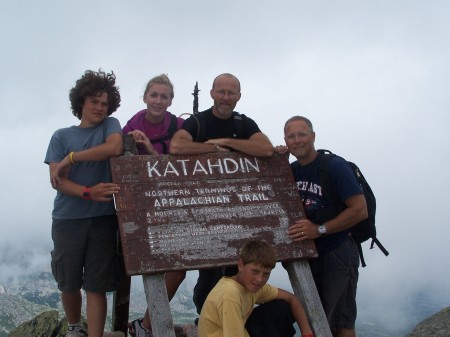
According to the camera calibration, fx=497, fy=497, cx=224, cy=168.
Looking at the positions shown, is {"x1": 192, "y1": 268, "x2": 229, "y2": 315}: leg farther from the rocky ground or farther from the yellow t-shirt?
the rocky ground

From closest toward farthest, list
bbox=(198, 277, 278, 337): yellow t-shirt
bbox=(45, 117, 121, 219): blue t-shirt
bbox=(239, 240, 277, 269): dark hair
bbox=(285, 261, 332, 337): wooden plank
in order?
bbox=(198, 277, 278, 337): yellow t-shirt → bbox=(239, 240, 277, 269): dark hair → bbox=(285, 261, 332, 337): wooden plank → bbox=(45, 117, 121, 219): blue t-shirt

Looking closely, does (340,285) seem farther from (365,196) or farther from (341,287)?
(365,196)

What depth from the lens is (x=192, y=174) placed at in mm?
6180

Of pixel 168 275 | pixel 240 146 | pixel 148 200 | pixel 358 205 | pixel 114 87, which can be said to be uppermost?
pixel 114 87

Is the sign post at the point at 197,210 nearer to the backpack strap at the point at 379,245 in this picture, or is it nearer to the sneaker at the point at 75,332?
the backpack strap at the point at 379,245

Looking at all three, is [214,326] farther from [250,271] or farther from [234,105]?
[234,105]

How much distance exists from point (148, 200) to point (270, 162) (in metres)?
1.77

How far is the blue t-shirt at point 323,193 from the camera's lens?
6.22 meters

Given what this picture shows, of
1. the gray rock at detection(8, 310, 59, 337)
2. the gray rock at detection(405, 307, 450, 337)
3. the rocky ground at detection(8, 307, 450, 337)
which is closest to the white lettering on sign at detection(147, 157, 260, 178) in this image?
the rocky ground at detection(8, 307, 450, 337)

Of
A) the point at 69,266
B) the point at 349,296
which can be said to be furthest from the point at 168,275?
the point at 349,296

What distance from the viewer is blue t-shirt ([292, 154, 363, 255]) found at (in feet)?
20.4

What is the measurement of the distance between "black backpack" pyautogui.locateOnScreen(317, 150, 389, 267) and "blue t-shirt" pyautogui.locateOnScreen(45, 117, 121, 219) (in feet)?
8.77

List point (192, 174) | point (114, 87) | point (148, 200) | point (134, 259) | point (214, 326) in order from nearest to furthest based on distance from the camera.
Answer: point (214, 326), point (134, 259), point (148, 200), point (192, 174), point (114, 87)

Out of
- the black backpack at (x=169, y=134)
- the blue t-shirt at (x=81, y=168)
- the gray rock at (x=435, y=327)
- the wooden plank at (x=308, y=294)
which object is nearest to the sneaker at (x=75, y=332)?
the blue t-shirt at (x=81, y=168)
